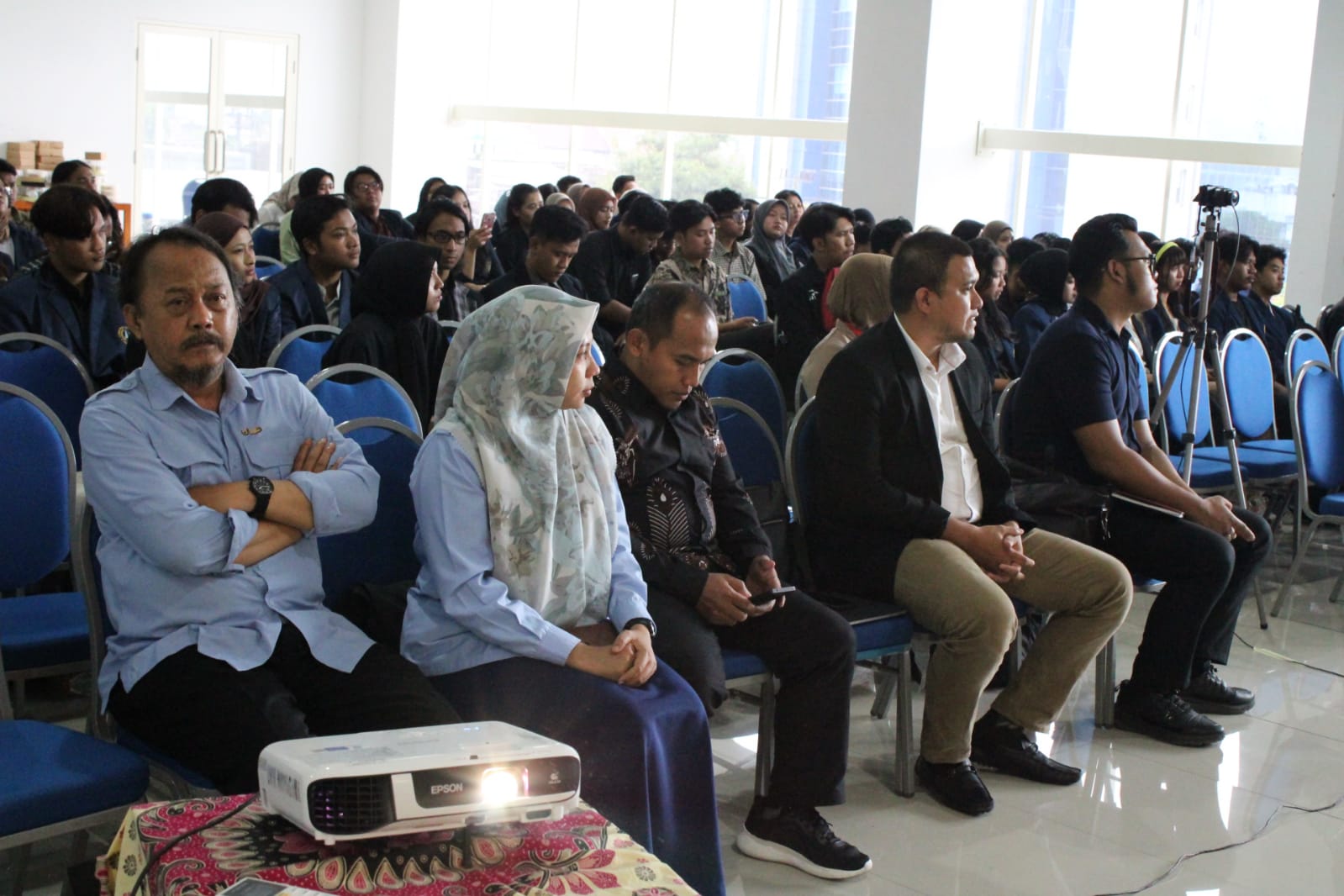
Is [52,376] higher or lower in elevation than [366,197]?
lower

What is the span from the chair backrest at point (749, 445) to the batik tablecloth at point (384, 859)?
74.9 inches

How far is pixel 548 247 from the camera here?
4.72 meters

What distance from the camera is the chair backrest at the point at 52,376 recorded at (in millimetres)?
3119

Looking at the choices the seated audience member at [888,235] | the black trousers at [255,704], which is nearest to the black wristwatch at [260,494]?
the black trousers at [255,704]

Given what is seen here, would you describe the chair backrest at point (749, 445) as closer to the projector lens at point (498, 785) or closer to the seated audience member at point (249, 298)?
the seated audience member at point (249, 298)

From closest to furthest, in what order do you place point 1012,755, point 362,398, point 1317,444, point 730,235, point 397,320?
1. point 362,398
2. point 1012,755
3. point 397,320
4. point 1317,444
5. point 730,235

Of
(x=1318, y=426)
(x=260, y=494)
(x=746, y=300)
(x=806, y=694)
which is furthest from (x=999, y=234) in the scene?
(x=260, y=494)

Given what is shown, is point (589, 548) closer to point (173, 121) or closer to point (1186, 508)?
point (1186, 508)

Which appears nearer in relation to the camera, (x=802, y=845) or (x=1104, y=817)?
(x=802, y=845)

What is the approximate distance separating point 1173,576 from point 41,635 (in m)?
2.62

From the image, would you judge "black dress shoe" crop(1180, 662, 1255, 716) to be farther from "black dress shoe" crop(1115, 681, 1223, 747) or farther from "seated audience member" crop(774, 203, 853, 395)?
"seated audience member" crop(774, 203, 853, 395)

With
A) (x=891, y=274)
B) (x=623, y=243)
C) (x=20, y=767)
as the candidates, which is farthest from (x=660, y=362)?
(x=623, y=243)

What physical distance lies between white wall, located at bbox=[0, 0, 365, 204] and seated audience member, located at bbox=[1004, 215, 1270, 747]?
1054cm

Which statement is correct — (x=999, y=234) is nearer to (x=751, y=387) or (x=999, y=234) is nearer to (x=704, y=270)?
(x=704, y=270)
